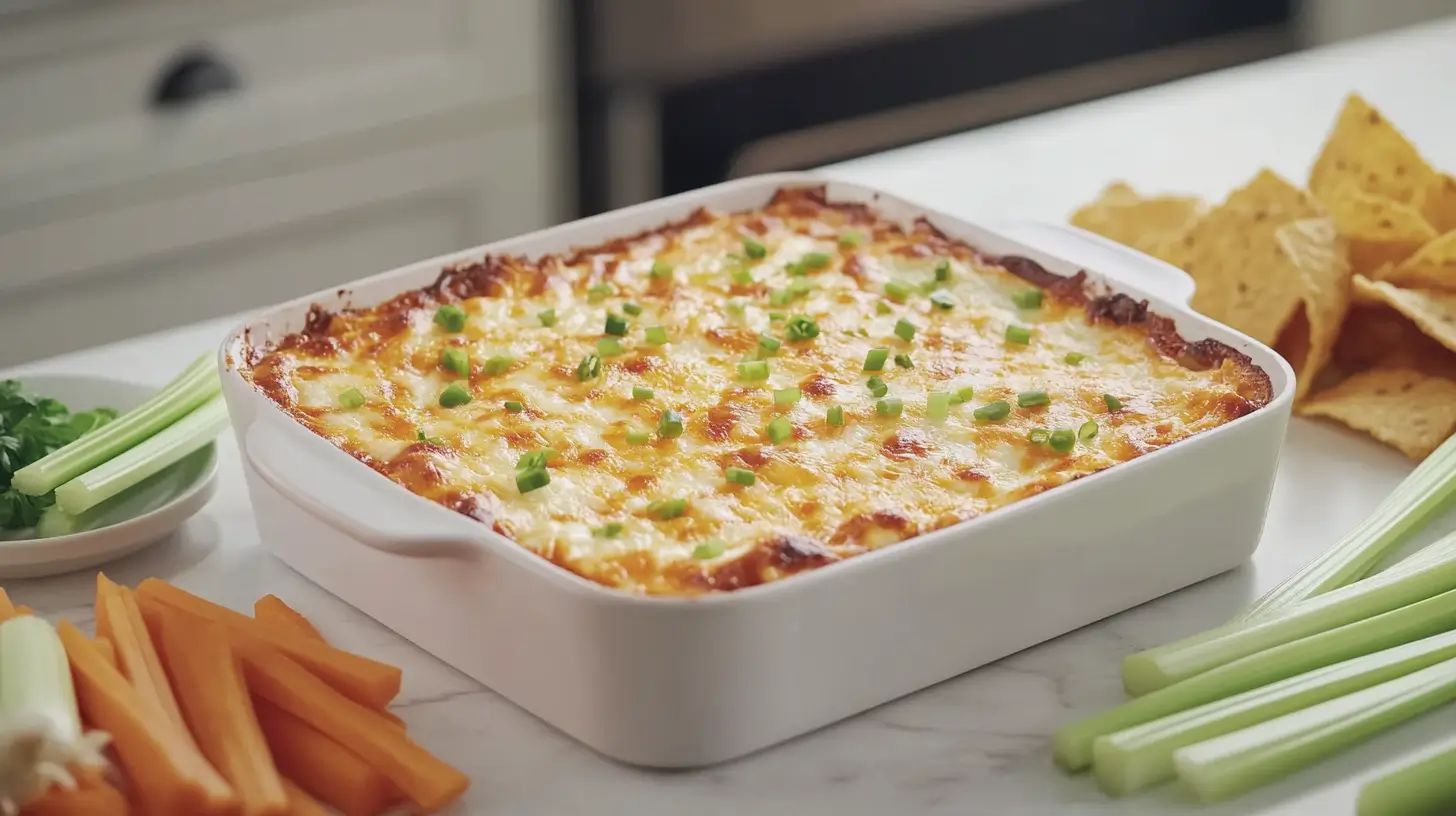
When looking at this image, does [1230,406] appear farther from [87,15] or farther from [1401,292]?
[87,15]

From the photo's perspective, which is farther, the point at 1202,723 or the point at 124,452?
the point at 124,452

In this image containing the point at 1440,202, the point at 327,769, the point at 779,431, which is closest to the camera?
the point at 327,769

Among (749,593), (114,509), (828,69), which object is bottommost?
(828,69)

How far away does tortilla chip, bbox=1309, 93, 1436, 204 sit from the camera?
244 centimetres

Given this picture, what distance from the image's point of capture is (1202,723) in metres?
1.54

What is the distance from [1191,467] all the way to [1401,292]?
24.0 inches

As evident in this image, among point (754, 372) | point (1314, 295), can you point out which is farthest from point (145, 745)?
point (1314, 295)

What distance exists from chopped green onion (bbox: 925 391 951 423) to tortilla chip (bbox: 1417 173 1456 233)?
0.93 m

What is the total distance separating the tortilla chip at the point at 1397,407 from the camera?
213 cm

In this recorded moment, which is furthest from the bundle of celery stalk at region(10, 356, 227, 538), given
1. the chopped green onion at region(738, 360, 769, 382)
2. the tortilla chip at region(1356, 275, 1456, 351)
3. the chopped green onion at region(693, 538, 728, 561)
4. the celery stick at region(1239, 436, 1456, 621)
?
the tortilla chip at region(1356, 275, 1456, 351)

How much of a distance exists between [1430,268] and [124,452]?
5.01 feet

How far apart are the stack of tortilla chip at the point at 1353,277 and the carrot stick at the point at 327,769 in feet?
4.16

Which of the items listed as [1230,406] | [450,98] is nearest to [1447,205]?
[1230,406]

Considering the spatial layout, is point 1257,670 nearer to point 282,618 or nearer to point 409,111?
point 282,618
